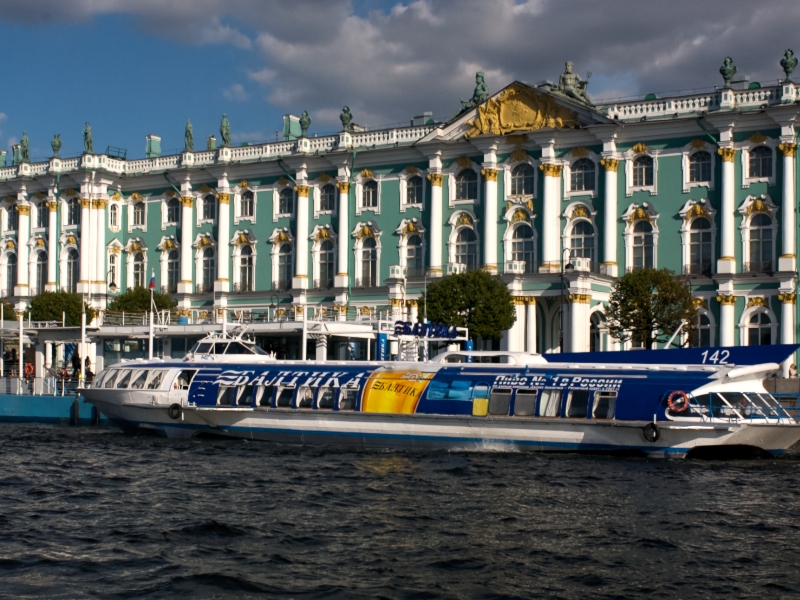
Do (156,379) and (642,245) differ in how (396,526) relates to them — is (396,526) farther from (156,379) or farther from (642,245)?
(642,245)

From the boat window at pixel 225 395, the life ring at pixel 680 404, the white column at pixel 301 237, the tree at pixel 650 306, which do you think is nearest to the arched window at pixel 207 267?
the white column at pixel 301 237

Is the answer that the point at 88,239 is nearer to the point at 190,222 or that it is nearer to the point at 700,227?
the point at 190,222

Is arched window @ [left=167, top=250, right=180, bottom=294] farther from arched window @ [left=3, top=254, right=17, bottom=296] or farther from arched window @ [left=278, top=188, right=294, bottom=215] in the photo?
arched window @ [left=3, top=254, right=17, bottom=296]

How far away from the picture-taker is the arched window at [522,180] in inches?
2542

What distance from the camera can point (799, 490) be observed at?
2667cm

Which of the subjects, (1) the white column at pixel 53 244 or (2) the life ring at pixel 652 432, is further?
(1) the white column at pixel 53 244

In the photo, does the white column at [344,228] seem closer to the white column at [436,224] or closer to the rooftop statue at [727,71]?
the white column at [436,224]

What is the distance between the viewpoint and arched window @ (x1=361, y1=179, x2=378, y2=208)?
69.7 metres

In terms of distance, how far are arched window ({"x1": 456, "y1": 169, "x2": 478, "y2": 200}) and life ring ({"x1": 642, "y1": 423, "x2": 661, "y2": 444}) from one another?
35977 mm

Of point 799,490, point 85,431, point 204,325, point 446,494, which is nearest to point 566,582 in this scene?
point 446,494

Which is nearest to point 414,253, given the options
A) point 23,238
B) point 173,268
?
point 173,268

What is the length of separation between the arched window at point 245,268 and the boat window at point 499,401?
1649 inches

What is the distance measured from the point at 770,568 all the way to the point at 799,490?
812 cm

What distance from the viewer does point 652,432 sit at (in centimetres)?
3138
